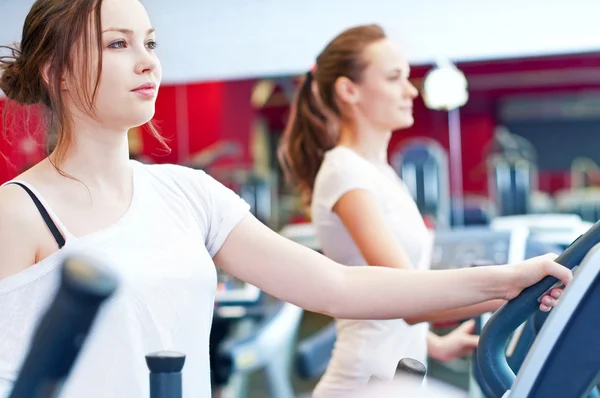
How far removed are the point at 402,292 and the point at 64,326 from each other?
3.40 feet

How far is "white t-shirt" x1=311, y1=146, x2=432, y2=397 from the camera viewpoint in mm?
2039

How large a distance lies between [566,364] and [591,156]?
4352 millimetres

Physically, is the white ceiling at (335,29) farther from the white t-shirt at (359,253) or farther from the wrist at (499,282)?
the wrist at (499,282)

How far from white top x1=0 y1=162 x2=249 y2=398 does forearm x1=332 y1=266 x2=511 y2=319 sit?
24cm

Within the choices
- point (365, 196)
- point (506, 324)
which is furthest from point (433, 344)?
point (506, 324)

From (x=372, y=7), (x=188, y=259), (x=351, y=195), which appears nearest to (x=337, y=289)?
(x=188, y=259)

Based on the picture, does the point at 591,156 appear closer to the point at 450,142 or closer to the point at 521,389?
the point at 450,142

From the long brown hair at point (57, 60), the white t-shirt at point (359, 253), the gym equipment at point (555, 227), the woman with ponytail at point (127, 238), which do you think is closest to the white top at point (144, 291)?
the woman with ponytail at point (127, 238)

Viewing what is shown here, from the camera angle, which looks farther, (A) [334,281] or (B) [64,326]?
(A) [334,281]

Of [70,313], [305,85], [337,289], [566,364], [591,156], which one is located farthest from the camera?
[591,156]

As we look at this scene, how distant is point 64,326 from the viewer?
52cm

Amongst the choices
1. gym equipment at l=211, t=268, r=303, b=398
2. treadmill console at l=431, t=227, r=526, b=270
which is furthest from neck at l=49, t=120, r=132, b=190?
gym equipment at l=211, t=268, r=303, b=398

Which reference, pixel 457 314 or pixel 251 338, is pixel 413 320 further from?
pixel 251 338

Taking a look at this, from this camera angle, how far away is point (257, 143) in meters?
5.17
